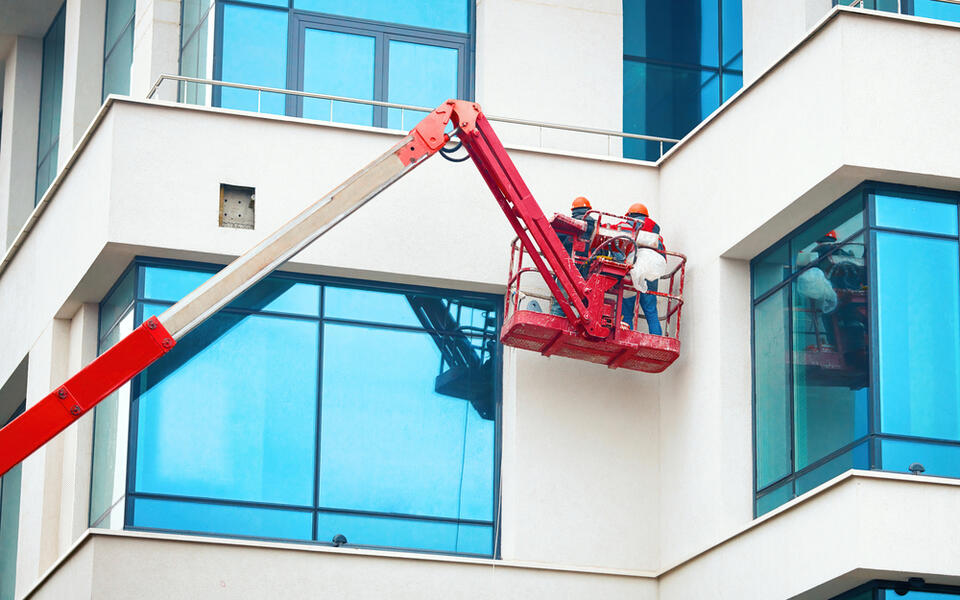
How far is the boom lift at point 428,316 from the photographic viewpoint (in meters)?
22.5

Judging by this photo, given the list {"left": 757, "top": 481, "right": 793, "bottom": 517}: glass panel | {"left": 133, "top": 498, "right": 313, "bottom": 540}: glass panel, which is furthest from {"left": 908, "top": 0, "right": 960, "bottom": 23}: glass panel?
{"left": 133, "top": 498, "right": 313, "bottom": 540}: glass panel

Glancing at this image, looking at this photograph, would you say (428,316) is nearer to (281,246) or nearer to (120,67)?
(281,246)

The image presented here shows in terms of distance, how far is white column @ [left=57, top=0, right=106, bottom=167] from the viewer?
105 feet

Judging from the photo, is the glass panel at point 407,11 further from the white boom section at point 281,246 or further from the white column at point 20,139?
the white column at point 20,139

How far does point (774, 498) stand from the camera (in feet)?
77.8

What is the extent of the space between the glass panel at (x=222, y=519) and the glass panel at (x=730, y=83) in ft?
33.7

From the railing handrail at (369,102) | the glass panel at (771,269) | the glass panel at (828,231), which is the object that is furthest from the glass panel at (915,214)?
the railing handrail at (369,102)

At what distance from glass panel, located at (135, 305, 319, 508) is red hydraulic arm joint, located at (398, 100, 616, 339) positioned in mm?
3612

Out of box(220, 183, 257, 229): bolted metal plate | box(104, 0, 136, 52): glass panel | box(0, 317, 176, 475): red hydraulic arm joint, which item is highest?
box(104, 0, 136, 52): glass panel

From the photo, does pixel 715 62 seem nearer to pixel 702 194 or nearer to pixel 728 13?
pixel 728 13

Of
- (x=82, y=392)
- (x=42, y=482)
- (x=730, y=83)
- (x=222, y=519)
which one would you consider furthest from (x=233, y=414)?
(x=730, y=83)

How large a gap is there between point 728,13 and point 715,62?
822 mm

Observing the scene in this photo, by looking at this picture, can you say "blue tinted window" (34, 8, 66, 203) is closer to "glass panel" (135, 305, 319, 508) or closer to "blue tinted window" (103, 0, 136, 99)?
"blue tinted window" (103, 0, 136, 99)

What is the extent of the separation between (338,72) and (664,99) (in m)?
5.50
